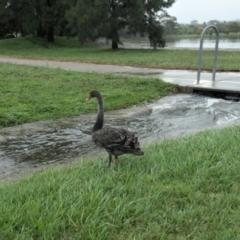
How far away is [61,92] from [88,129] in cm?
317

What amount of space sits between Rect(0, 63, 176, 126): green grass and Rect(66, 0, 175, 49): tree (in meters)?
16.6

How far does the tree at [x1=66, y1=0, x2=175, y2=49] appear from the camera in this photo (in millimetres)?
29984

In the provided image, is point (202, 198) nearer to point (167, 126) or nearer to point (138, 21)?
point (167, 126)

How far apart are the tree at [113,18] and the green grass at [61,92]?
1655cm

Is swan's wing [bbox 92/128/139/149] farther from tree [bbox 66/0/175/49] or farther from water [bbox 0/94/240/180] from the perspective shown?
tree [bbox 66/0/175/49]

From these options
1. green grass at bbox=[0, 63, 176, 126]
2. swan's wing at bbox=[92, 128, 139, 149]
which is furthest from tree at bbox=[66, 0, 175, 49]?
swan's wing at bbox=[92, 128, 139, 149]

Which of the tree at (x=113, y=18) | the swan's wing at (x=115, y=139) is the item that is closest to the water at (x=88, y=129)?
the swan's wing at (x=115, y=139)

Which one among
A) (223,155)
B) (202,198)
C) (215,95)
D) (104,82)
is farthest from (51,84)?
(202,198)

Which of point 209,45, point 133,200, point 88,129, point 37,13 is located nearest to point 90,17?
point 37,13

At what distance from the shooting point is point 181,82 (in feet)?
41.4

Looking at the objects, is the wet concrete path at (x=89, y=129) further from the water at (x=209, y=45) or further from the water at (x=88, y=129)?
the water at (x=209, y=45)

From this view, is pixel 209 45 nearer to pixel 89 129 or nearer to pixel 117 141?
pixel 89 129

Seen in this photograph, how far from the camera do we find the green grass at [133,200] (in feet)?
11.1

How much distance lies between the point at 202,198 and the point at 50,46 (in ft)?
103
